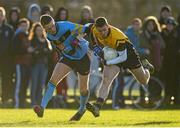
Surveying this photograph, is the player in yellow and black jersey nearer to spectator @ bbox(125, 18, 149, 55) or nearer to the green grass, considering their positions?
the green grass

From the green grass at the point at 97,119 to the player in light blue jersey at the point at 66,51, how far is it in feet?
1.52

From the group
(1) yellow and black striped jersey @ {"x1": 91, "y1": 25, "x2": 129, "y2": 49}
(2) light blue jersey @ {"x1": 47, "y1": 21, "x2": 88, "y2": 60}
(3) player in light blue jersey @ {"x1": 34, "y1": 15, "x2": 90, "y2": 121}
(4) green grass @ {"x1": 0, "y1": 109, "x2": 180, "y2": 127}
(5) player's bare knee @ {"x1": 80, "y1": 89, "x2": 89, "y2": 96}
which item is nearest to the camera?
(4) green grass @ {"x1": 0, "y1": 109, "x2": 180, "y2": 127}

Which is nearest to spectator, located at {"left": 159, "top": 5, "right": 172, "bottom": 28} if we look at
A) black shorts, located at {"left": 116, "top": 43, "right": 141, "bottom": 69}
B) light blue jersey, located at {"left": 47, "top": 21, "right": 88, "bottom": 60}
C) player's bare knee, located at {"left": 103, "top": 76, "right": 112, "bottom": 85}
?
black shorts, located at {"left": 116, "top": 43, "right": 141, "bottom": 69}

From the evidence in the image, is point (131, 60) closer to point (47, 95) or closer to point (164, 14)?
point (47, 95)

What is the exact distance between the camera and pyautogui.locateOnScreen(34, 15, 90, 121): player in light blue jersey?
18.0 metres

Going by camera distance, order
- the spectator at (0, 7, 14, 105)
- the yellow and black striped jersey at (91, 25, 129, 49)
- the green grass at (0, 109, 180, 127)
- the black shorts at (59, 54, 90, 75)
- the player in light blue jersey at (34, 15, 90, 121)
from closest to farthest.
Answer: the green grass at (0, 109, 180, 127) < the yellow and black striped jersey at (91, 25, 129, 49) < the player in light blue jersey at (34, 15, 90, 121) < the black shorts at (59, 54, 90, 75) < the spectator at (0, 7, 14, 105)

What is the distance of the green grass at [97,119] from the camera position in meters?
17.5

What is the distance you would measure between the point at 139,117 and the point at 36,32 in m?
5.16

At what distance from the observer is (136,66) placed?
18.4 meters

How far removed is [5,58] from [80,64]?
6128mm

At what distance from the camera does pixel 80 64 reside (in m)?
18.6

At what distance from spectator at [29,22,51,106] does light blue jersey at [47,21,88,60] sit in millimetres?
5415

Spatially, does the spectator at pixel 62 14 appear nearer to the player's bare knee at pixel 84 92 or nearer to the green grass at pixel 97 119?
the green grass at pixel 97 119

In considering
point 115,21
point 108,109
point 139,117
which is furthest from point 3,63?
point 115,21
